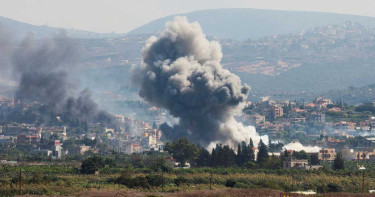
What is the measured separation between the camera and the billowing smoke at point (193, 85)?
12075cm

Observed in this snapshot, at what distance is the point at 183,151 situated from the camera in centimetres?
11294

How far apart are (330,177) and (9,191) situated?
3077 cm

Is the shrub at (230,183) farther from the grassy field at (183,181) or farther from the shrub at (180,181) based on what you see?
the shrub at (180,181)

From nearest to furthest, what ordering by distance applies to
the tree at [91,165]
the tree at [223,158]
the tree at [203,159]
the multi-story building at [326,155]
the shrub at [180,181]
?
the shrub at [180,181] < the tree at [91,165] < the tree at [223,158] < the tree at [203,159] < the multi-story building at [326,155]

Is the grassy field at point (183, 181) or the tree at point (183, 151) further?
the tree at point (183, 151)

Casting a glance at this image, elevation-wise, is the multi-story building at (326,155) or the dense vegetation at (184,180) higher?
the multi-story building at (326,155)

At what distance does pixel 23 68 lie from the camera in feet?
643

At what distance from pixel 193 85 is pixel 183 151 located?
11.5 metres

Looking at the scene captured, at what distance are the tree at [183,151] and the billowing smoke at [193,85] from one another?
6.51 metres

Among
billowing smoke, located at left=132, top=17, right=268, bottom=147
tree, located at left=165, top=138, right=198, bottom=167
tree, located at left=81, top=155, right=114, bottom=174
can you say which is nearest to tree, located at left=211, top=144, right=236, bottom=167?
tree, located at left=165, top=138, right=198, bottom=167

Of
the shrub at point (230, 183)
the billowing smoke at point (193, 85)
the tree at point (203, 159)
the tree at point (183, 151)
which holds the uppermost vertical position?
the billowing smoke at point (193, 85)

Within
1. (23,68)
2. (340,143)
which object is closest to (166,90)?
(340,143)

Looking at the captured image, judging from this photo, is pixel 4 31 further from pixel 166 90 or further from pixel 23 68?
pixel 166 90

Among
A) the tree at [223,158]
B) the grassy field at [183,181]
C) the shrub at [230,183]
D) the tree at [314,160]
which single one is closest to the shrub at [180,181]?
the grassy field at [183,181]
